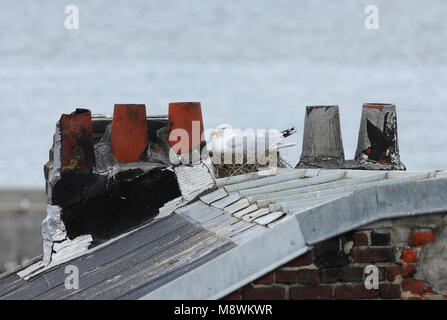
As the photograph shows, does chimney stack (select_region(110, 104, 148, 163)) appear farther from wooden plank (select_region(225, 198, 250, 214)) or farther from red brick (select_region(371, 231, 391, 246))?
red brick (select_region(371, 231, 391, 246))

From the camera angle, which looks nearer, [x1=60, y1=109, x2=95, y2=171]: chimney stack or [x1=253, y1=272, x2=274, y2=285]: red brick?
[x1=253, y1=272, x2=274, y2=285]: red brick

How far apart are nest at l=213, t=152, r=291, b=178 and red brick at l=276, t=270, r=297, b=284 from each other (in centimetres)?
230

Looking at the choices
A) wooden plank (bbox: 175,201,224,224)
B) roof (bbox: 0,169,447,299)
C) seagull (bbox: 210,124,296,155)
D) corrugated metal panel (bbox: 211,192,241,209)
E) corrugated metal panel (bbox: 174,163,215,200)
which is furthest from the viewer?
seagull (bbox: 210,124,296,155)

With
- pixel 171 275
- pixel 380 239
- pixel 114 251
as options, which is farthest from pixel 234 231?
pixel 114 251

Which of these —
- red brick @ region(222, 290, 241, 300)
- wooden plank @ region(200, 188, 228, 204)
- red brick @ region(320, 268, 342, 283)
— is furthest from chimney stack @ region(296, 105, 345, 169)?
red brick @ region(222, 290, 241, 300)

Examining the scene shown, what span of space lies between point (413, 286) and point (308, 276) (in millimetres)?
676

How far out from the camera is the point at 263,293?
504 centimetres

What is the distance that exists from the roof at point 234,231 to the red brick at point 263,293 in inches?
3.9

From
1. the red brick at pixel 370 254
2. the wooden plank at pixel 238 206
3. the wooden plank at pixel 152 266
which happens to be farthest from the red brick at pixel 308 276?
the wooden plank at pixel 238 206

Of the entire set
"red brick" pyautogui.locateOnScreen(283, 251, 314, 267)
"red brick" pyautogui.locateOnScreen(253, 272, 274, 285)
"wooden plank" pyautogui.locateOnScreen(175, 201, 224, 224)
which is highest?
"wooden plank" pyautogui.locateOnScreen(175, 201, 224, 224)

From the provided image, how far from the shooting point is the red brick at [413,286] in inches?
203

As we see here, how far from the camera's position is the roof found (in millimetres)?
4934

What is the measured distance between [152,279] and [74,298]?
54cm

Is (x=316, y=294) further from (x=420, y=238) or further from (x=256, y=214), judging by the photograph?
(x=256, y=214)
